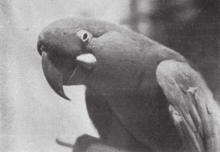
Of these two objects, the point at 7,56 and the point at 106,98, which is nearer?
the point at 106,98

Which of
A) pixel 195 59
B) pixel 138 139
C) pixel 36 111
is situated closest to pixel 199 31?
pixel 195 59

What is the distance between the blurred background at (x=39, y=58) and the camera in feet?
3.10

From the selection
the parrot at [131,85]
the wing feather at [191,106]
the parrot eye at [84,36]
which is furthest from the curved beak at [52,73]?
the wing feather at [191,106]

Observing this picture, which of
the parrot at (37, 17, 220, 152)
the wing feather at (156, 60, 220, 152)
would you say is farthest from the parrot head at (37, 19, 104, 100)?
the wing feather at (156, 60, 220, 152)

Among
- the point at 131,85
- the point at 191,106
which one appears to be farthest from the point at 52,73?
the point at 191,106

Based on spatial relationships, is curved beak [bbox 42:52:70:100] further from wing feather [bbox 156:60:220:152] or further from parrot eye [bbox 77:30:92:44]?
wing feather [bbox 156:60:220:152]

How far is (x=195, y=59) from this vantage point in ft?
3.07

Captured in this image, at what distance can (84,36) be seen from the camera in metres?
0.84

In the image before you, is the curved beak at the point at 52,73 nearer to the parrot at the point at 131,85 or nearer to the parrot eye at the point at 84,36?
the parrot at the point at 131,85

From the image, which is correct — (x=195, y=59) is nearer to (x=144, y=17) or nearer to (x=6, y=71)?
(x=144, y=17)

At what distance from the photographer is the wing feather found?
0.83 meters

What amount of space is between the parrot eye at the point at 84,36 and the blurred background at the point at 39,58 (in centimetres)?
11

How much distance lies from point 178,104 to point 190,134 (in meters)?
0.08

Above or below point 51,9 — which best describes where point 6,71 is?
below
